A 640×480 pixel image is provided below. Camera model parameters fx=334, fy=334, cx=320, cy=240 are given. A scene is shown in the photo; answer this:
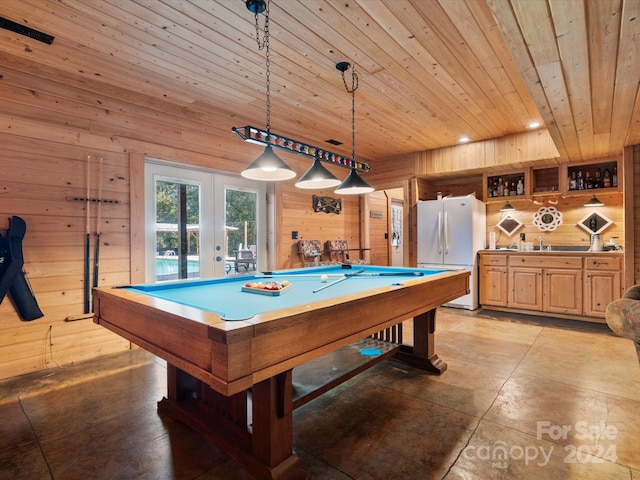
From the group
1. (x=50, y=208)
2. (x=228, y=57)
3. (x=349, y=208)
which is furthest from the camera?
(x=349, y=208)

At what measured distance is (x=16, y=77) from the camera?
2.76 m

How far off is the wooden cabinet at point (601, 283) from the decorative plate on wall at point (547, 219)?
875 millimetres

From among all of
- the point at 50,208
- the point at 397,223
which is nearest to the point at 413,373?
the point at 50,208

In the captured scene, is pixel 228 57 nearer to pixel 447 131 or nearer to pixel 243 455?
pixel 243 455

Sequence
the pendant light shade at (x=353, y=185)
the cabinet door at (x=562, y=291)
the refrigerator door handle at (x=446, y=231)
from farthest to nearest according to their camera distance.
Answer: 1. the refrigerator door handle at (x=446, y=231)
2. the cabinet door at (x=562, y=291)
3. the pendant light shade at (x=353, y=185)

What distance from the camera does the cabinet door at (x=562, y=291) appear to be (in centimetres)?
435

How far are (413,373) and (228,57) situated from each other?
2.96 m

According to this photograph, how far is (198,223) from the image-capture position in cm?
405

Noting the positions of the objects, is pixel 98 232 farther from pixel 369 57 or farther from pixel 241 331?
pixel 369 57

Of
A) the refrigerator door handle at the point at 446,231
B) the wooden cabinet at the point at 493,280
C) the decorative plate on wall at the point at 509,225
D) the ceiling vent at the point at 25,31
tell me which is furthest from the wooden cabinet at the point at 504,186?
the ceiling vent at the point at 25,31

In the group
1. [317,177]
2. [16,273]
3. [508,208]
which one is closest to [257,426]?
[317,177]

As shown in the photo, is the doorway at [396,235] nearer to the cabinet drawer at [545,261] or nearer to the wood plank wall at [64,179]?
the cabinet drawer at [545,261]

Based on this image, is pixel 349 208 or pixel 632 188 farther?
pixel 349 208

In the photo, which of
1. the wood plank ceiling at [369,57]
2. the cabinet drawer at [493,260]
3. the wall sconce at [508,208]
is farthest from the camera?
the wall sconce at [508,208]
